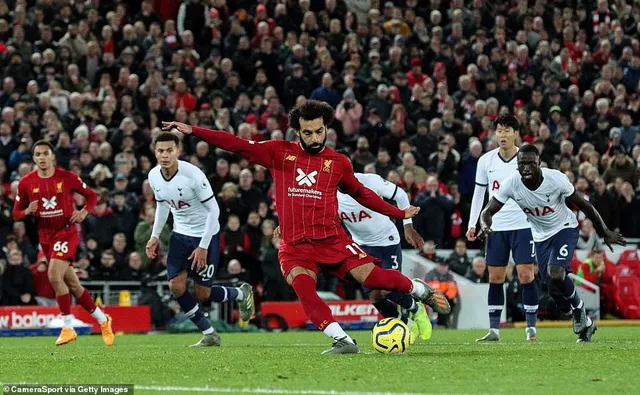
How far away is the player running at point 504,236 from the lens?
51.1ft

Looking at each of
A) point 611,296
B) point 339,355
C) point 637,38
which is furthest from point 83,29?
point 339,355

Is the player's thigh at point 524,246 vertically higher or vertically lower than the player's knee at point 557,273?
higher

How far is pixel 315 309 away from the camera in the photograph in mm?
11703

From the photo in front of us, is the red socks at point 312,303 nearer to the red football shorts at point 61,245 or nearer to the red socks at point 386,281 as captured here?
the red socks at point 386,281

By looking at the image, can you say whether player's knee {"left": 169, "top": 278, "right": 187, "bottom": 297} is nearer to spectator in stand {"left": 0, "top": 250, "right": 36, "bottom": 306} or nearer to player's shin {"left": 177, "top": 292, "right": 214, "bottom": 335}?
player's shin {"left": 177, "top": 292, "right": 214, "bottom": 335}

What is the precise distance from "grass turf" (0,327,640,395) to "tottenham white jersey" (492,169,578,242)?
162 centimetres

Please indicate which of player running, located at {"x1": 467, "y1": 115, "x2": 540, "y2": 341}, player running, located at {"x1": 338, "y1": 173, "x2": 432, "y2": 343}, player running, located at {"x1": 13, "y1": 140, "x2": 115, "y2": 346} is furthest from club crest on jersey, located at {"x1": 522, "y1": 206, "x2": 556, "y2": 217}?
player running, located at {"x1": 13, "y1": 140, "x2": 115, "y2": 346}

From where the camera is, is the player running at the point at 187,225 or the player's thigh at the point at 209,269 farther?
the player's thigh at the point at 209,269

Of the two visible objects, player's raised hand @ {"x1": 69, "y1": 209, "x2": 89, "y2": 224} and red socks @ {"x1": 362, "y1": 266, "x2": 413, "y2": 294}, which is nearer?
red socks @ {"x1": 362, "y1": 266, "x2": 413, "y2": 294}

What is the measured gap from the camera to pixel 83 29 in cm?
2714

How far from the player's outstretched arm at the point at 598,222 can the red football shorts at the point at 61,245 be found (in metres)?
6.43

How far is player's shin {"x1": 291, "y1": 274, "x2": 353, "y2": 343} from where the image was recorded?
11.7 m

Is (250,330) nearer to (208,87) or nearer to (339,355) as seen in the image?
(208,87)

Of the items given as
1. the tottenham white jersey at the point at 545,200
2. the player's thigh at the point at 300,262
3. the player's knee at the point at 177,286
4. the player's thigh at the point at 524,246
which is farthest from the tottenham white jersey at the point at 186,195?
the player's thigh at the point at 524,246
